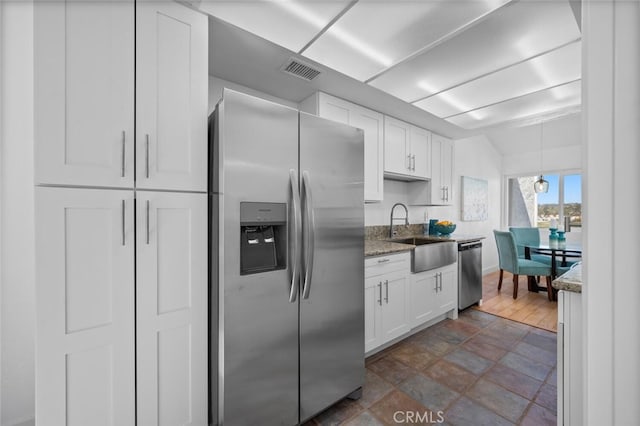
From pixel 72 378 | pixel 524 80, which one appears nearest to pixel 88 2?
pixel 72 378

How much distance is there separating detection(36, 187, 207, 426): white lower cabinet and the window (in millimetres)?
6079

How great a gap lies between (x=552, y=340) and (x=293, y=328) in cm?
286

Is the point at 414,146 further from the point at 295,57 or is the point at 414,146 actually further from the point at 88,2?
the point at 88,2

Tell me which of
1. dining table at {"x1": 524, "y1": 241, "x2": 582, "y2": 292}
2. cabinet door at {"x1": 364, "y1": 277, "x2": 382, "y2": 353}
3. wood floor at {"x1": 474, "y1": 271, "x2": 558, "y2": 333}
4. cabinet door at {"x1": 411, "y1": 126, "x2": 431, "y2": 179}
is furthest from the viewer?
dining table at {"x1": 524, "y1": 241, "x2": 582, "y2": 292}

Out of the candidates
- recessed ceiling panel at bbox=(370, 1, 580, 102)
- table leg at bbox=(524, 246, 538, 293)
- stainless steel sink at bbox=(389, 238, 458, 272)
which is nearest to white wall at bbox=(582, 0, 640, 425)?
recessed ceiling panel at bbox=(370, 1, 580, 102)

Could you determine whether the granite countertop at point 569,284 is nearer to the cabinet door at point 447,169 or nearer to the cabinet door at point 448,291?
the cabinet door at point 448,291

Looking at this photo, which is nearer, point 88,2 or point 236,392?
point 88,2

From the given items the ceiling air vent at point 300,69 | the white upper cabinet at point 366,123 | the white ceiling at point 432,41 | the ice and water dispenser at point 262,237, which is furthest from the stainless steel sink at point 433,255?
the ceiling air vent at point 300,69

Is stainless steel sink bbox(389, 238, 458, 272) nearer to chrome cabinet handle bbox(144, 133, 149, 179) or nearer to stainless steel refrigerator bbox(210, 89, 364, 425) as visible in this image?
stainless steel refrigerator bbox(210, 89, 364, 425)

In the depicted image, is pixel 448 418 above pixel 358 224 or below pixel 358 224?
below

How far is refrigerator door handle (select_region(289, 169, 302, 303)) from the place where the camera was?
5.06ft

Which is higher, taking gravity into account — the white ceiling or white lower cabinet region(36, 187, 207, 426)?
the white ceiling

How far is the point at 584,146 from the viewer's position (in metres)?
0.35

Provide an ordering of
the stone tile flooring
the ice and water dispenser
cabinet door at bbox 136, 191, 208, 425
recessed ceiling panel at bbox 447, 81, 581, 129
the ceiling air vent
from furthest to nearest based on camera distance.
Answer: recessed ceiling panel at bbox 447, 81, 581, 129 < the ceiling air vent < the stone tile flooring < the ice and water dispenser < cabinet door at bbox 136, 191, 208, 425
